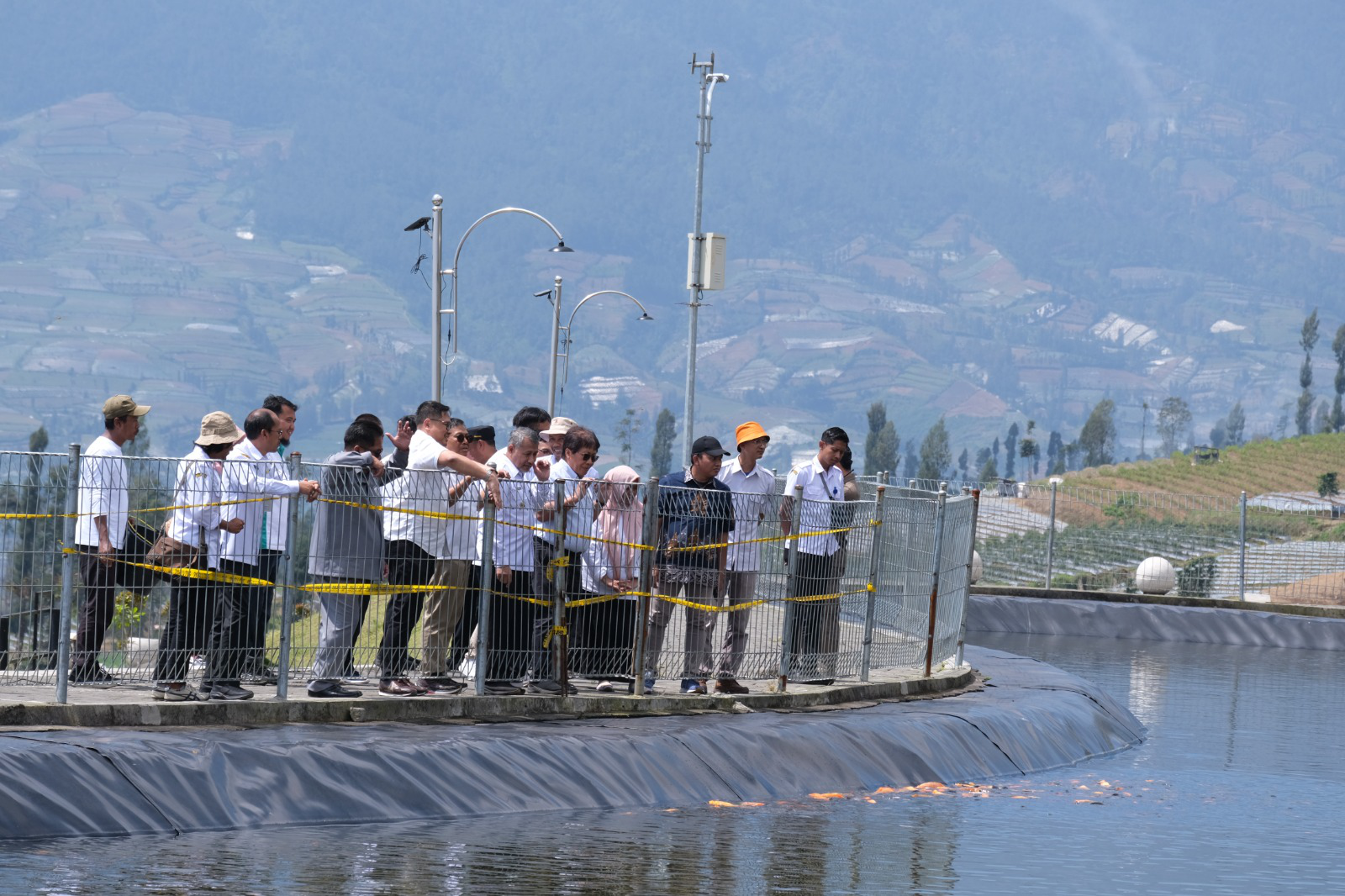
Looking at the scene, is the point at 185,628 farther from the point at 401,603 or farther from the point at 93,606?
the point at 401,603

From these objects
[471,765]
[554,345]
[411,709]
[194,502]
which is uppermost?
[554,345]

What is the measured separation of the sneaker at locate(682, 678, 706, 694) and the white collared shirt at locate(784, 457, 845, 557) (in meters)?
1.39

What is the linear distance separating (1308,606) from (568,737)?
70.7ft

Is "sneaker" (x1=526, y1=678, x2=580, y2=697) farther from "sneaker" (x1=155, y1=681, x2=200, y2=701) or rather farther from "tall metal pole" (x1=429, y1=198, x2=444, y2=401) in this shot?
"tall metal pole" (x1=429, y1=198, x2=444, y2=401)

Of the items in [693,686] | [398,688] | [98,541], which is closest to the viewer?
[98,541]

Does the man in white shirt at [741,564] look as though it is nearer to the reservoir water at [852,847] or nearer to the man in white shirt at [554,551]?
the man in white shirt at [554,551]

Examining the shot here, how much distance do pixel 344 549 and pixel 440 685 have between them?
1.37 meters

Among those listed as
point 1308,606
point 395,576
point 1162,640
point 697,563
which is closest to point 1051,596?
point 1162,640

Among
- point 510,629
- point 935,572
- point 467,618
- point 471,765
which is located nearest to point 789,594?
point 935,572

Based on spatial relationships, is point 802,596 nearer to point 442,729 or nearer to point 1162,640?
point 442,729

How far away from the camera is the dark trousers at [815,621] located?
47.4 feet

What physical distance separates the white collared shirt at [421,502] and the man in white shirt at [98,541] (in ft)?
5.81

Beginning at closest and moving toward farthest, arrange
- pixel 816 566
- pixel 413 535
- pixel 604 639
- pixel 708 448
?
1. pixel 413 535
2. pixel 604 639
3. pixel 708 448
4. pixel 816 566

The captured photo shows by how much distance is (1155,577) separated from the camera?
32594mm
